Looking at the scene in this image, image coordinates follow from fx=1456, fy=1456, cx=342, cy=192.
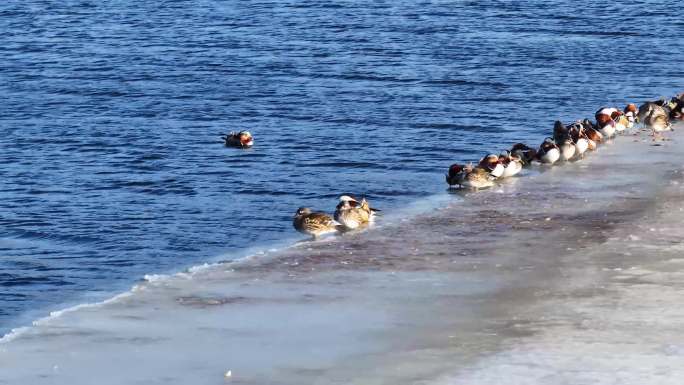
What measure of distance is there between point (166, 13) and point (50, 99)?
11235 millimetres

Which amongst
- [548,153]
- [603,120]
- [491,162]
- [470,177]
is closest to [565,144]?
[548,153]

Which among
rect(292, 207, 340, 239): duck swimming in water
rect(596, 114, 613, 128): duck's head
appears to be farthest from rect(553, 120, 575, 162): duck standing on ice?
rect(292, 207, 340, 239): duck swimming in water

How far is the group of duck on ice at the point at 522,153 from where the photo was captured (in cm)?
1816

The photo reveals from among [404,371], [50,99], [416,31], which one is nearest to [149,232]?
Answer: [404,371]

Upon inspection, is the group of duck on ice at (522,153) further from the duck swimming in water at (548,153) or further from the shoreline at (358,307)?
the shoreline at (358,307)

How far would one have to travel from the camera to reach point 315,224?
17.9m

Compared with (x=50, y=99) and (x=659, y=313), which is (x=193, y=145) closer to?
(x=50, y=99)

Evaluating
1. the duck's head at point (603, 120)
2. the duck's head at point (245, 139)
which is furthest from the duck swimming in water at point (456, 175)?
the duck's head at point (245, 139)

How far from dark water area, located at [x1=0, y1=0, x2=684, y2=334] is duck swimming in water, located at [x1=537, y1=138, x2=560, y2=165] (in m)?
1.60

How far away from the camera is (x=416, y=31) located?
3556cm

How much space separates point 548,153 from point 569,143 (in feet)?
1.45

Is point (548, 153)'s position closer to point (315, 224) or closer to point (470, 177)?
point (470, 177)

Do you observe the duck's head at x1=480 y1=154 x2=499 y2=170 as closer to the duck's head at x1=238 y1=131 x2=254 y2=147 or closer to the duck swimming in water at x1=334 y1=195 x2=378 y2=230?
the duck swimming in water at x1=334 y1=195 x2=378 y2=230

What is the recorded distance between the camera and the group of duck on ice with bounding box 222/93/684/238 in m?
18.2
